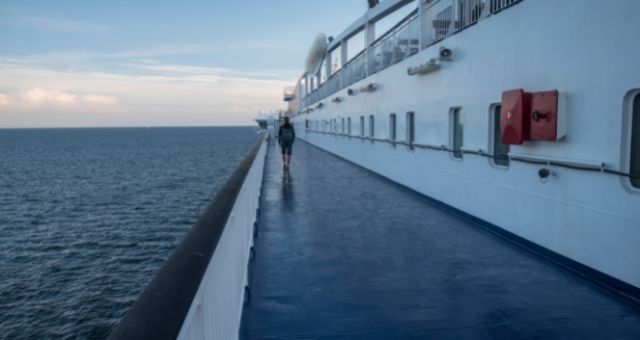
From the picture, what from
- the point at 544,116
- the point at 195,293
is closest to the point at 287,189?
the point at 544,116

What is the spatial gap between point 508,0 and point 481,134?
1896 mm

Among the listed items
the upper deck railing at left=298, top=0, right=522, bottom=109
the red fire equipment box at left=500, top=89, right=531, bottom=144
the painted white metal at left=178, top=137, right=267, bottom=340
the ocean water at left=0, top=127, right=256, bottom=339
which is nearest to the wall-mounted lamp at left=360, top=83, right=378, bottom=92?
the upper deck railing at left=298, top=0, right=522, bottom=109

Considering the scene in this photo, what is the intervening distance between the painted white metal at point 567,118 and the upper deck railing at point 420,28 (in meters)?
0.14

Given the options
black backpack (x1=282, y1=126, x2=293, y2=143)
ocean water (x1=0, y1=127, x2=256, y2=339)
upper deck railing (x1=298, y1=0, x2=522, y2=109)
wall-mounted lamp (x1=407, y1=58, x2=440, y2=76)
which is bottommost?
ocean water (x1=0, y1=127, x2=256, y2=339)

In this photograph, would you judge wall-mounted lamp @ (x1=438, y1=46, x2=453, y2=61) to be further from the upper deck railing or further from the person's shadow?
the person's shadow

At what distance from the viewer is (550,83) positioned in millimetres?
5605

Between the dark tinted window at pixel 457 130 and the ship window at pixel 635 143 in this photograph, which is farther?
the dark tinted window at pixel 457 130

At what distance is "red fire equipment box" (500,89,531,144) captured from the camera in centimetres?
572

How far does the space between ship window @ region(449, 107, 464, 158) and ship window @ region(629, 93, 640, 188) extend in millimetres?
4021

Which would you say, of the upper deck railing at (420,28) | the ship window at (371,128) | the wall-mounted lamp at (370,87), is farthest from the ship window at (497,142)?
the ship window at (371,128)

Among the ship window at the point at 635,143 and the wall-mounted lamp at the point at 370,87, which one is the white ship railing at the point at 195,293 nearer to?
the ship window at the point at 635,143

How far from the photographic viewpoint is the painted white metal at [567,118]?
4.56 metres

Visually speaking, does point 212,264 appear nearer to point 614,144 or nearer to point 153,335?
point 153,335

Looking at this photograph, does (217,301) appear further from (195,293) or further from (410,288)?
Result: (410,288)
